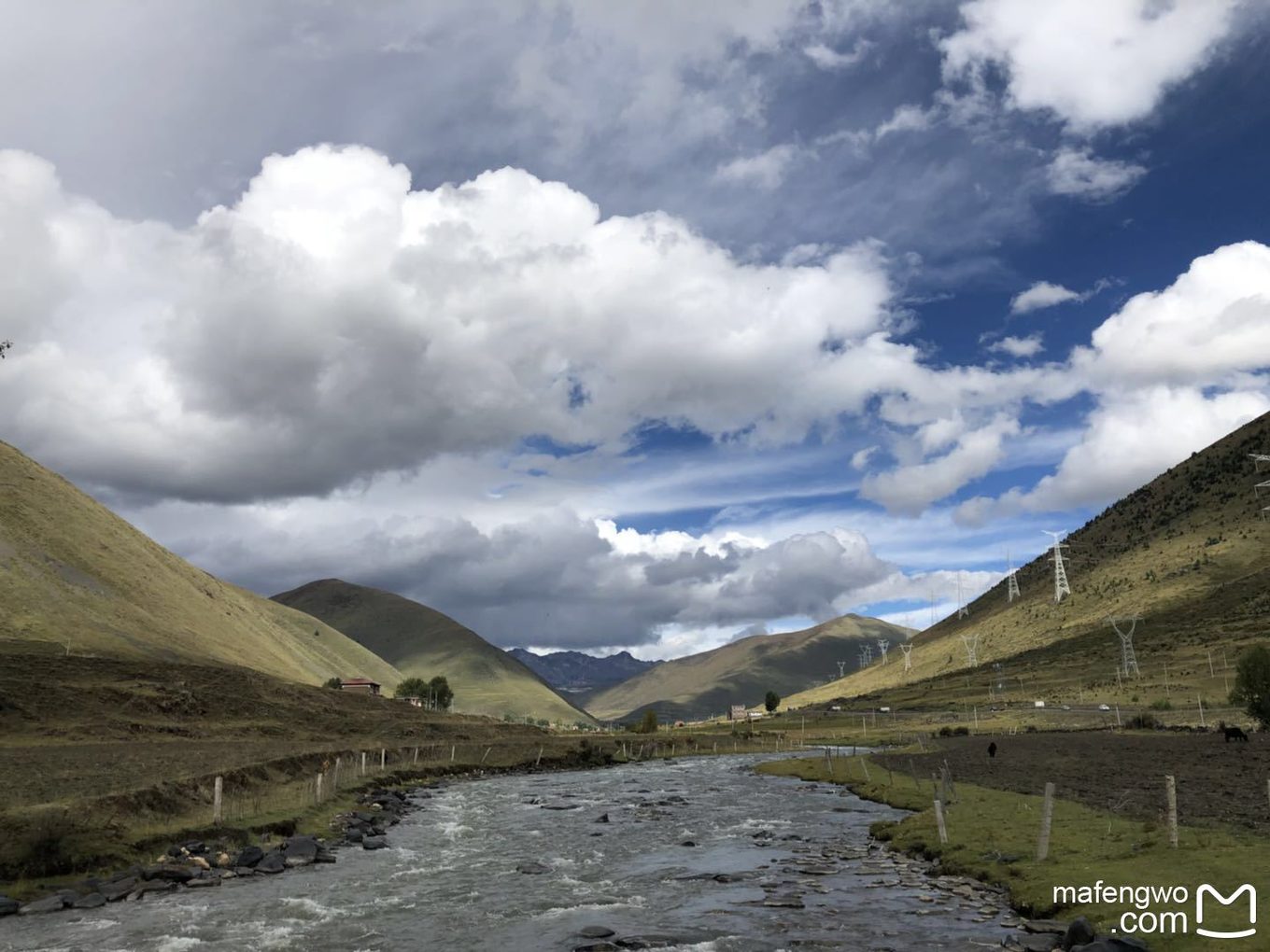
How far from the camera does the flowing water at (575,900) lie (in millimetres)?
28594

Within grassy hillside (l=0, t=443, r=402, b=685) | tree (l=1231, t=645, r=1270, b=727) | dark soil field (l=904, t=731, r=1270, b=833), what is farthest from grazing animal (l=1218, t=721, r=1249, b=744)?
grassy hillside (l=0, t=443, r=402, b=685)

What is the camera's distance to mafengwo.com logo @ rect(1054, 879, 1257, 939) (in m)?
22.2

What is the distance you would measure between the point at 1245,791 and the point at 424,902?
46259 millimetres

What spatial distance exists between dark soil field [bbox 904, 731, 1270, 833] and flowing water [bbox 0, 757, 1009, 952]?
13591 millimetres

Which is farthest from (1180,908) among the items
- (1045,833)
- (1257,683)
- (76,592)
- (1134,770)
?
(76,592)

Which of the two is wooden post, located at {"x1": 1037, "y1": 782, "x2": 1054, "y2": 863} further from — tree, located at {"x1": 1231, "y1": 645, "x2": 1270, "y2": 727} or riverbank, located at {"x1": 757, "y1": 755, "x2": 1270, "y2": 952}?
tree, located at {"x1": 1231, "y1": 645, "x2": 1270, "y2": 727}

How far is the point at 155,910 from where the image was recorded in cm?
3325

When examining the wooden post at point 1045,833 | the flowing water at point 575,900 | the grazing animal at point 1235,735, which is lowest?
the grazing animal at point 1235,735

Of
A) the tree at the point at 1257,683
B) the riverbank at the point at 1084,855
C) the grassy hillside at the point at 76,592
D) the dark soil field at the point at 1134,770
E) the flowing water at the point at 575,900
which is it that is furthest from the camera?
the grassy hillside at the point at 76,592

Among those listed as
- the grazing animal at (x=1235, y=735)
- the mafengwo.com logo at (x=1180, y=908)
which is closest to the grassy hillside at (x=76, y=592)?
the mafengwo.com logo at (x=1180, y=908)

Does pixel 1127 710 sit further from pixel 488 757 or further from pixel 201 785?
pixel 201 785

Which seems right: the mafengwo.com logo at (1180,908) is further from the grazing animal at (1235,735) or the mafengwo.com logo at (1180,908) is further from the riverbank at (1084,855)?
the grazing animal at (1235,735)

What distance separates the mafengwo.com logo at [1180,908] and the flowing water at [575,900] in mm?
3859

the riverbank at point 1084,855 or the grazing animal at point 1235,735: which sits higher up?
the riverbank at point 1084,855
